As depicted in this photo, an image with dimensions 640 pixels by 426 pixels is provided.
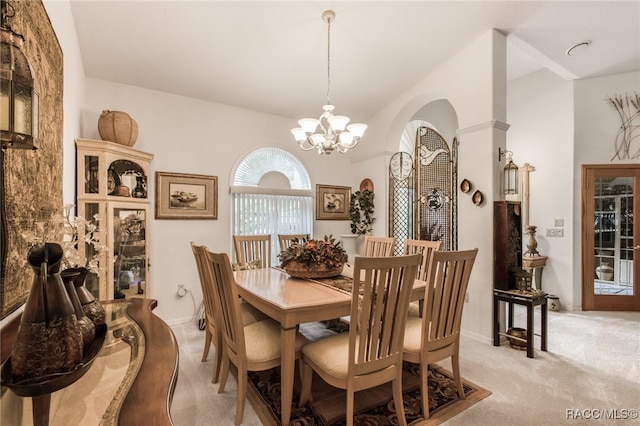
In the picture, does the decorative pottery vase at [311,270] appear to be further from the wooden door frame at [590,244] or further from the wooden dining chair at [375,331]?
the wooden door frame at [590,244]

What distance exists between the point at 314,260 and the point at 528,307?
2.10m

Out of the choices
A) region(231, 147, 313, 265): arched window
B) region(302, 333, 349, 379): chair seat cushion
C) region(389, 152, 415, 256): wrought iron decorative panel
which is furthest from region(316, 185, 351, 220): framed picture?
region(302, 333, 349, 379): chair seat cushion

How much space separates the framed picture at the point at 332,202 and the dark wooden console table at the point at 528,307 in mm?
2584

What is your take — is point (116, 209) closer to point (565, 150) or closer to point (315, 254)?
point (315, 254)

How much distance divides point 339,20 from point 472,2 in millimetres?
1244

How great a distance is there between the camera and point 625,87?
411 centimetres

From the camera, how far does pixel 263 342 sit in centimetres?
203

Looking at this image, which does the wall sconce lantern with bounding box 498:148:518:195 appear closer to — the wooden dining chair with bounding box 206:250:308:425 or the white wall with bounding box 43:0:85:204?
the wooden dining chair with bounding box 206:250:308:425

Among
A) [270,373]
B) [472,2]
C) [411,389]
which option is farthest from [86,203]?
[472,2]

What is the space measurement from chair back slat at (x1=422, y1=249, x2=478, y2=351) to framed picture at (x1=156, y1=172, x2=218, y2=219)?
3024mm

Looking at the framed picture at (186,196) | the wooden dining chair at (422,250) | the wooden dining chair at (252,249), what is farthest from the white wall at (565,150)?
the framed picture at (186,196)

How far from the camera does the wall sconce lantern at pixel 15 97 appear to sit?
0.80m

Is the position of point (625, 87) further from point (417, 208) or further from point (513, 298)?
point (513, 298)

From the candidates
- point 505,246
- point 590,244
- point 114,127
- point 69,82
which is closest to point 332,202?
point 505,246
